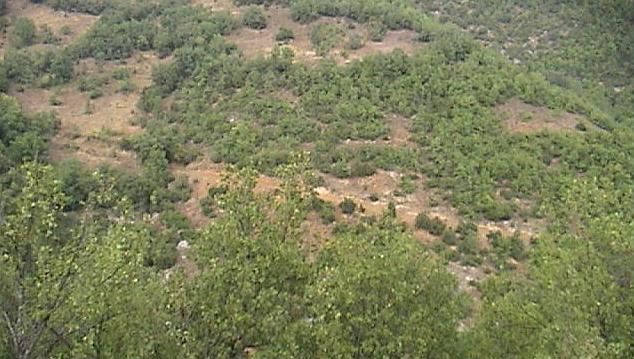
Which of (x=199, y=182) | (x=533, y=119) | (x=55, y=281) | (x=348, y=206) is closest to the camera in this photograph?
(x=55, y=281)

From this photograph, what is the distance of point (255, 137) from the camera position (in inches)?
1815

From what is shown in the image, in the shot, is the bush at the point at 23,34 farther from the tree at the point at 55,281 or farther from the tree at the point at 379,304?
the tree at the point at 55,281

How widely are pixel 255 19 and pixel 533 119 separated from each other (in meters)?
23.0

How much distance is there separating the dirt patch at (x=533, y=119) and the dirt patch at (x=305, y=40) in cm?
891

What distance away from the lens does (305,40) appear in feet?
185

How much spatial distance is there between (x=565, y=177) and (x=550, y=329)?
23587 millimetres

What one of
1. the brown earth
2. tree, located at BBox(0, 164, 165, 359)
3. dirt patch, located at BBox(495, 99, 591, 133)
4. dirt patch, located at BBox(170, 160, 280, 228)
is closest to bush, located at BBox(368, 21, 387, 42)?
dirt patch, located at BBox(495, 99, 591, 133)

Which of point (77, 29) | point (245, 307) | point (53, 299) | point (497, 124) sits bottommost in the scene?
point (77, 29)

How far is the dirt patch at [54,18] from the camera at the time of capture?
63781mm

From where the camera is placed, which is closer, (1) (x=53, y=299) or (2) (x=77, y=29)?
(1) (x=53, y=299)

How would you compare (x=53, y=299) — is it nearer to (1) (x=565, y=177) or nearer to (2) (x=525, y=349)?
(2) (x=525, y=349)

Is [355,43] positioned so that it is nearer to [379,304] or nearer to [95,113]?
[95,113]

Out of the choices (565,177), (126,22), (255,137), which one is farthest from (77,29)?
(565,177)

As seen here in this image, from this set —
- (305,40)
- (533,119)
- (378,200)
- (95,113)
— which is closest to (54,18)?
(95,113)
